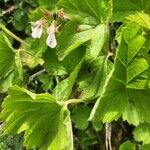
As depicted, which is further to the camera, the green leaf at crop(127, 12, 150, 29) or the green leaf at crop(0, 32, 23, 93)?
the green leaf at crop(0, 32, 23, 93)

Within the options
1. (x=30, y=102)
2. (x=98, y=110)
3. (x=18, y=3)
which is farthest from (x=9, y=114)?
(x=18, y=3)

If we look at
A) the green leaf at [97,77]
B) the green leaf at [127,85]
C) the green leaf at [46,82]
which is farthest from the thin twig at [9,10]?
the green leaf at [127,85]

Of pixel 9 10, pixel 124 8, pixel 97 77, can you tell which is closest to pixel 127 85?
pixel 97 77

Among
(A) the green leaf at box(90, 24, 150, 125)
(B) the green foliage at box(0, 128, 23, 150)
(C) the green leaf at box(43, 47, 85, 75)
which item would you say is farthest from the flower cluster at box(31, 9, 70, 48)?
(B) the green foliage at box(0, 128, 23, 150)

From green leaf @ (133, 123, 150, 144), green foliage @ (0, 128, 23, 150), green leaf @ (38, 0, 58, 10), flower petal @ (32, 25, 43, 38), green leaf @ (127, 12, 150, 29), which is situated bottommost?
green foliage @ (0, 128, 23, 150)

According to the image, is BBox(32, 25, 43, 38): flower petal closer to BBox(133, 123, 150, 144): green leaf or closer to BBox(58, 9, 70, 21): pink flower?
BBox(58, 9, 70, 21): pink flower
